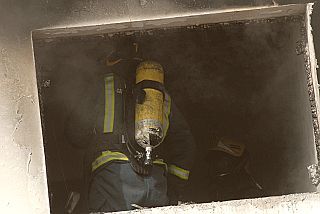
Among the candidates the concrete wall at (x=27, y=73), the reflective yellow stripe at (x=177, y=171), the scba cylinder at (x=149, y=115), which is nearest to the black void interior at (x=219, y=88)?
the concrete wall at (x=27, y=73)

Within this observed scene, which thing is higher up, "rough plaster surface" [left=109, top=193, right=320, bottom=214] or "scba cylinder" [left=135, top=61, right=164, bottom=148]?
"scba cylinder" [left=135, top=61, right=164, bottom=148]

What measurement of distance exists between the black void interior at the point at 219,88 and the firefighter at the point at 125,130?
0.14m

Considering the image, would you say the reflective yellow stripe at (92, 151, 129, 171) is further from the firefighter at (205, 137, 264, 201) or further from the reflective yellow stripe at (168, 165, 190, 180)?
the firefighter at (205, 137, 264, 201)

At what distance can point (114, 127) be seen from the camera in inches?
117

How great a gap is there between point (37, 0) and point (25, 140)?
0.65 m

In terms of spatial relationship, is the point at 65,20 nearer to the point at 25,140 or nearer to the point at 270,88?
the point at 25,140

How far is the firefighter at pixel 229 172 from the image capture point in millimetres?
3874

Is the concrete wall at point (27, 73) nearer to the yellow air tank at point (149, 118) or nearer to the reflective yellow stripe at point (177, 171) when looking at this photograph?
the yellow air tank at point (149, 118)

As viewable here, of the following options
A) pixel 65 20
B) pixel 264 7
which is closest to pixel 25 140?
pixel 65 20

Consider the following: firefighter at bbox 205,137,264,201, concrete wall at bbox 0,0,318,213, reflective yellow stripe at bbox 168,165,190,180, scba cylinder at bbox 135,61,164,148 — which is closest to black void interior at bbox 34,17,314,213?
firefighter at bbox 205,137,264,201

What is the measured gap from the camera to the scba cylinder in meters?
2.78

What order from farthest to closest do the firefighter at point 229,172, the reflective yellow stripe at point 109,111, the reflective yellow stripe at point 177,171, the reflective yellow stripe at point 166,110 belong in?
the firefighter at point 229,172, the reflective yellow stripe at point 177,171, the reflective yellow stripe at point 166,110, the reflective yellow stripe at point 109,111

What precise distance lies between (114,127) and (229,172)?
125cm

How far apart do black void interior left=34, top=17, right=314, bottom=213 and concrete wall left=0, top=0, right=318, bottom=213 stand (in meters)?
0.31
